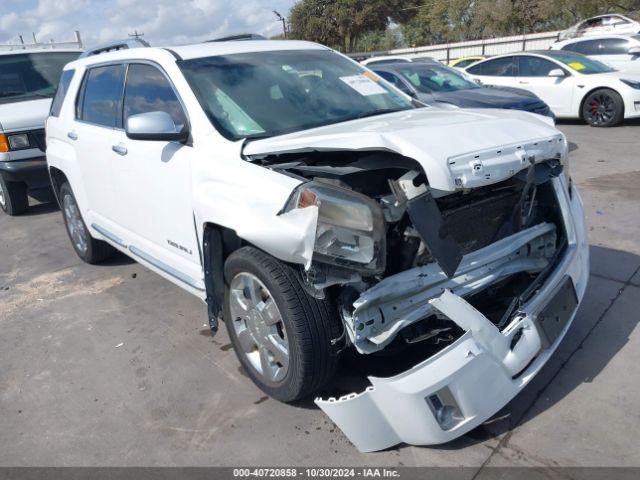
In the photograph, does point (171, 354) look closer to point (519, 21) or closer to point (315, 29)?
point (519, 21)

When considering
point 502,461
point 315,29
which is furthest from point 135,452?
point 315,29

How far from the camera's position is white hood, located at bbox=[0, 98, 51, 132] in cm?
694

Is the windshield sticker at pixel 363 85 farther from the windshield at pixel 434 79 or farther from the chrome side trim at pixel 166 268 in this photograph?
the windshield at pixel 434 79

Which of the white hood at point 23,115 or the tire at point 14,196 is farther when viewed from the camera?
the tire at point 14,196

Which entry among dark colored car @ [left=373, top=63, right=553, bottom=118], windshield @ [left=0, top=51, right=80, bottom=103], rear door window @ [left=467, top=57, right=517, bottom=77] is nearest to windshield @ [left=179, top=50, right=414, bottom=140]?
dark colored car @ [left=373, top=63, right=553, bottom=118]

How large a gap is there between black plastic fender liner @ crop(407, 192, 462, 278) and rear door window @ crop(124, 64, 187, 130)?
154 cm

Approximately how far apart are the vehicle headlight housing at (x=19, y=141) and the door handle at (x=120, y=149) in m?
3.81

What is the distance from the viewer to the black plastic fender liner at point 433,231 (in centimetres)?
237

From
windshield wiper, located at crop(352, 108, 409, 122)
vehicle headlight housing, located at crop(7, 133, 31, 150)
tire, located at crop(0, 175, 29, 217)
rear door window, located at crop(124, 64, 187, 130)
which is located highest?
rear door window, located at crop(124, 64, 187, 130)

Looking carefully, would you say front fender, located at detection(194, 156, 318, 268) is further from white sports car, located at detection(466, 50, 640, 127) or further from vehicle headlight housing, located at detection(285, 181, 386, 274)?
white sports car, located at detection(466, 50, 640, 127)

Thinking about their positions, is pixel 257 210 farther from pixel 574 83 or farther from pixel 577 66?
pixel 577 66

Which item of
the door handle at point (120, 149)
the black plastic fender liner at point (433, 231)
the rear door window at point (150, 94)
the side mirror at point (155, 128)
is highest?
the rear door window at point (150, 94)

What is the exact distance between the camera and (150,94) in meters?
3.72

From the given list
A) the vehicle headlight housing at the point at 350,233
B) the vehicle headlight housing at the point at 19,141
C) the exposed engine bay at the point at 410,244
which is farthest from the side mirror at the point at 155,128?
the vehicle headlight housing at the point at 19,141
